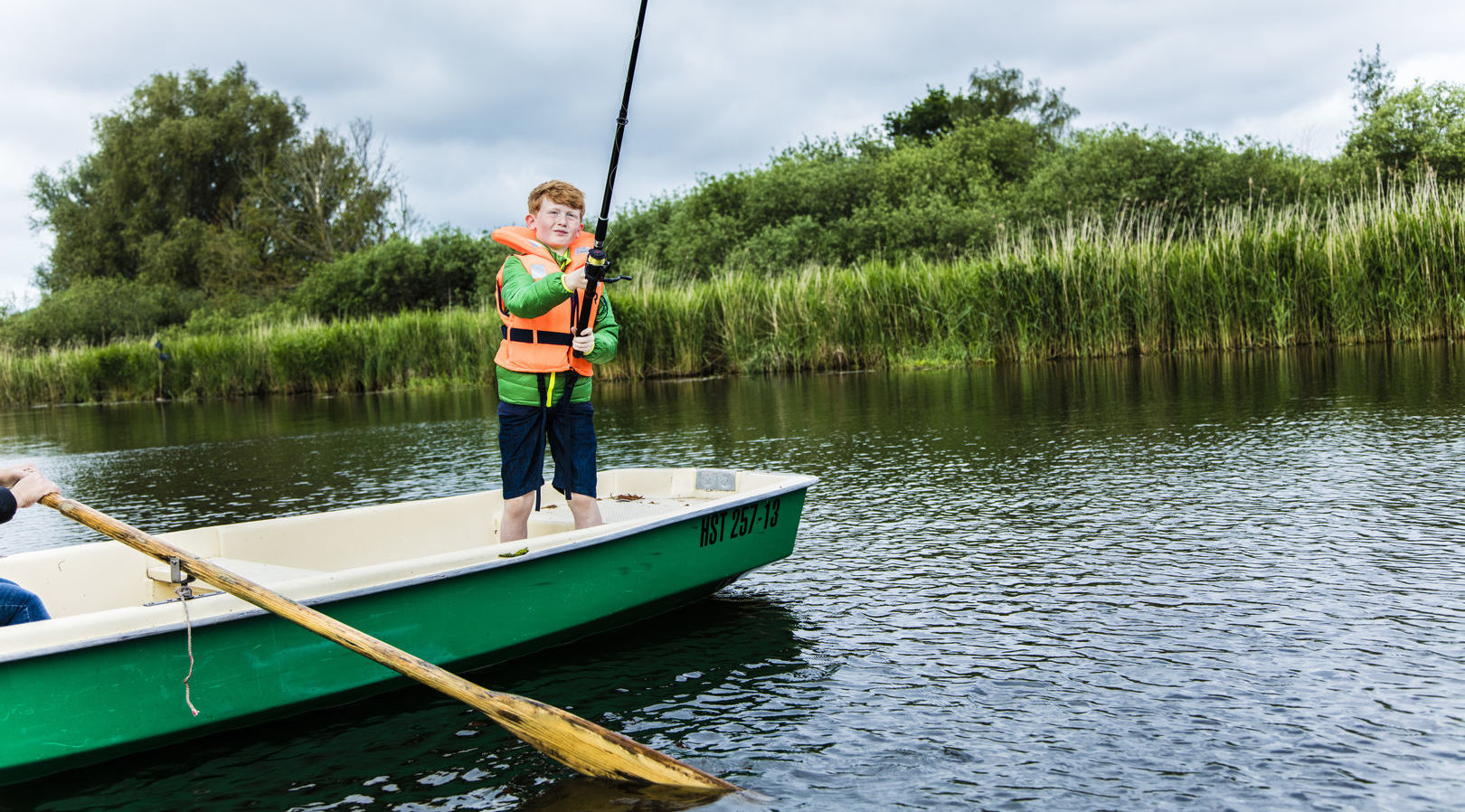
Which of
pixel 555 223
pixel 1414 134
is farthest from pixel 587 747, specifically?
pixel 1414 134

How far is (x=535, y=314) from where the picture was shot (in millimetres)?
4848

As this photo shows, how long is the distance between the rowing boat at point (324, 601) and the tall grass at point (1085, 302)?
14.3 meters

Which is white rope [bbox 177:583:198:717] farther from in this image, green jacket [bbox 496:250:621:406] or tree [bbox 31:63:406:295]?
tree [bbox 31:63:406:295]

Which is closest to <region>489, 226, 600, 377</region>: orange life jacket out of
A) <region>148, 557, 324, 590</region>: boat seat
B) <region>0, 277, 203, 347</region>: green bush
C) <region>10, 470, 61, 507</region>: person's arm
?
<region>148, 557, 324, 590</region>: boat seat

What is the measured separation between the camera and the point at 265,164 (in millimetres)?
56062

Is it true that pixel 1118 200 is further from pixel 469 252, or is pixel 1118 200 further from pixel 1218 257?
pixel 469 252

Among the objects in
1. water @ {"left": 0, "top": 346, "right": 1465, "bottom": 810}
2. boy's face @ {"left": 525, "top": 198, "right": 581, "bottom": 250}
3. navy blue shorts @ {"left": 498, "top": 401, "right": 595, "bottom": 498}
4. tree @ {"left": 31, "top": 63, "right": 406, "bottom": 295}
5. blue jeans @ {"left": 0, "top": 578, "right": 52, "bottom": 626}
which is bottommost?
water @ {"left": 0, "top": 346, "right": 1465, "bottom": 810}

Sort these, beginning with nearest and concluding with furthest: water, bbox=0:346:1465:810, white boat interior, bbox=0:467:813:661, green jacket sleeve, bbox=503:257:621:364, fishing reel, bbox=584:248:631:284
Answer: water, bbox=0:346:1465:810 → white boat interior, bbox=0:467:813:661 → fishing reel, bbox=584:248:631:284 → green jacket sleeve, bbox=503:257:621:364

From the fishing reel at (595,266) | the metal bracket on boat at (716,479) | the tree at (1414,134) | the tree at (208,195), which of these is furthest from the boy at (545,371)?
the tree at (208,195)

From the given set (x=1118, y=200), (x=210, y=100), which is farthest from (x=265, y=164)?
(x=1118, y=200)

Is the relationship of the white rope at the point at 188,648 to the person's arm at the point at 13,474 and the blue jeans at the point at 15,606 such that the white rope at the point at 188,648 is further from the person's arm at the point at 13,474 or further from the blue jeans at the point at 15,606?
the person's arm at the point at 13,474

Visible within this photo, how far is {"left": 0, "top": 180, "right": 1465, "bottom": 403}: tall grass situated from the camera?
1742 cm

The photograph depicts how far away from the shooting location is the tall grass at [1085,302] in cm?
1742

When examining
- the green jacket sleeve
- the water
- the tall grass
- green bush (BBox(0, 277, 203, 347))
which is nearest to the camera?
the water
